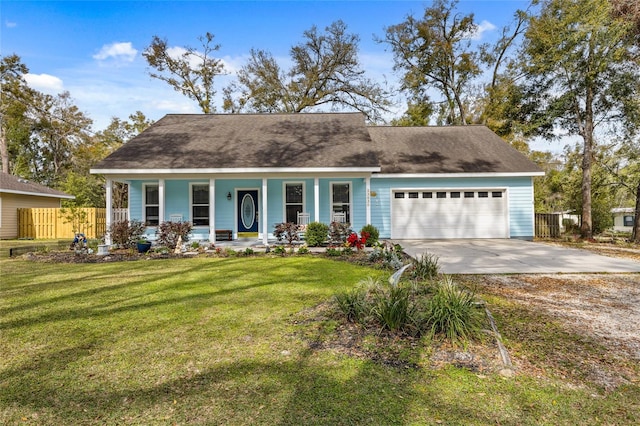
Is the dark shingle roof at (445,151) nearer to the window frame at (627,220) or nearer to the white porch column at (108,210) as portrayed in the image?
the white porch column at (108,210)

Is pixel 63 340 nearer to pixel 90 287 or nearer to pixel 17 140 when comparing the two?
pixel 90 287

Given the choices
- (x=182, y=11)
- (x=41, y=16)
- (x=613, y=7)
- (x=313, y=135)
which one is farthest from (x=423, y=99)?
(x=41, y=16)

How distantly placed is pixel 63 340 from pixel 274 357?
2320 mm

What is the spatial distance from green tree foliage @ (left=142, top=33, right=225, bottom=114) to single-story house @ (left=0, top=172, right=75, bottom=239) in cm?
1019

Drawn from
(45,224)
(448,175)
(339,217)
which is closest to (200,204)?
(339,217)

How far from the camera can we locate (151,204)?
13.6 metres

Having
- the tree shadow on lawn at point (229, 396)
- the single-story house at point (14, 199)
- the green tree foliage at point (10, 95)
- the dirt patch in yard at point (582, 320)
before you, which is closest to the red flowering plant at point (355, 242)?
the dirt patch in yard at point (582, 320)

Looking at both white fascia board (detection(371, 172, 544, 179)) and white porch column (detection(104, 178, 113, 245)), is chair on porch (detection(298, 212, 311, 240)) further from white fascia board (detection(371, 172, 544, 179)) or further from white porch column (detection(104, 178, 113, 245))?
white porch column (detection(104, 178, 113, 245))

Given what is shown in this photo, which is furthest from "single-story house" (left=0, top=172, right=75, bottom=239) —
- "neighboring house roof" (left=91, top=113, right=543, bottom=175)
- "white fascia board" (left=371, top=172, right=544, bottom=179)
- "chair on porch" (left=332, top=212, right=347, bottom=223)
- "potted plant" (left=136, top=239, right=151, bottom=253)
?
"white fascia board" (left=371, top=172, right=544, bottom=179)

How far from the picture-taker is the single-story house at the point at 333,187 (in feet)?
42.9

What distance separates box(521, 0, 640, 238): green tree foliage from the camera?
1360 cm

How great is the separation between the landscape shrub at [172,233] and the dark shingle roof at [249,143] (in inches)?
83.6

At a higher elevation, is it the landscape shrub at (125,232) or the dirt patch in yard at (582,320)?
the landscape shrub at (125,232)

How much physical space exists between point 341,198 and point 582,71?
11.2 m
